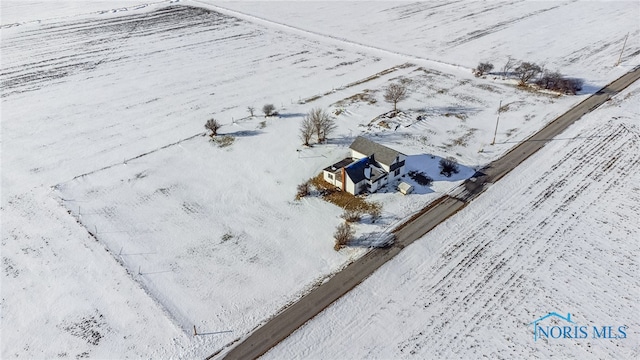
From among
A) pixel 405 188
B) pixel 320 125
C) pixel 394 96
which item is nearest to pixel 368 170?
pixel 405 188

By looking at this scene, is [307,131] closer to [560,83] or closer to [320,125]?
[320,125]

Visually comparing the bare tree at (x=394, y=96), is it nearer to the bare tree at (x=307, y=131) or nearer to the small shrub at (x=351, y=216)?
the bare tree at (x=307, y=131)

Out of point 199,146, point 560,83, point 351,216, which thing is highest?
point 560,83

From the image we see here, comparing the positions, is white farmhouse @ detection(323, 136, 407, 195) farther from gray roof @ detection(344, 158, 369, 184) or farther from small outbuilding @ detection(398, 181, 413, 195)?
small outbuilding @ detection(398, 181, 413, 195)

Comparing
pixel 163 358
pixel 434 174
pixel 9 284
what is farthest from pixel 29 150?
pixel 434 174

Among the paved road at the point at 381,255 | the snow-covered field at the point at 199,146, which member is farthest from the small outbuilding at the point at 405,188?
the paved road at the point at 381,255

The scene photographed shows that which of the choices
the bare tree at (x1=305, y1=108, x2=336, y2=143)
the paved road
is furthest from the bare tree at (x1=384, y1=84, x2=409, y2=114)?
the paved road
